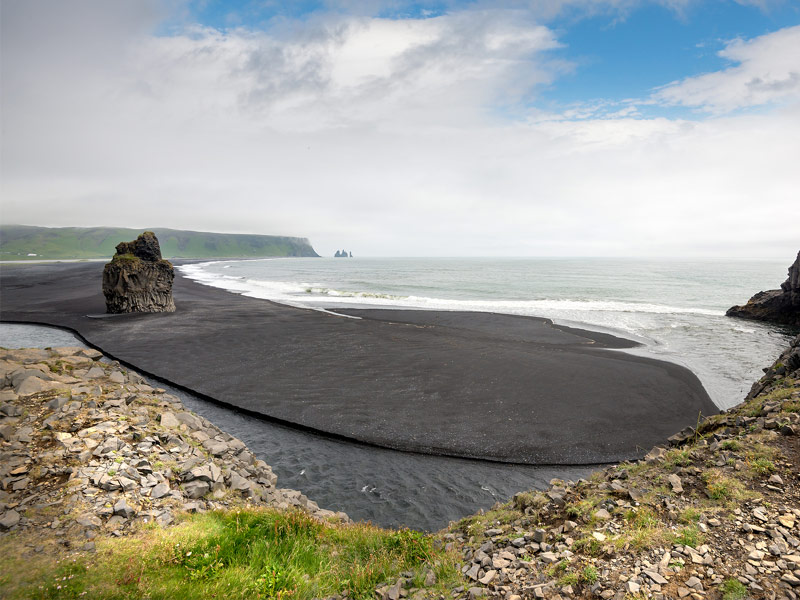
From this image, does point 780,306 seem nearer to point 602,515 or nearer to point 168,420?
point 602,515

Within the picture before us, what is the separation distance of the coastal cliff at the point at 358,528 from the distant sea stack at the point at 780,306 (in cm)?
3997

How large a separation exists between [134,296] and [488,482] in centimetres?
3642

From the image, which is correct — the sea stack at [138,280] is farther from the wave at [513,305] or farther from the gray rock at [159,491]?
the gray rock at [159,491]

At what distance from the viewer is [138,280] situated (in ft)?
115

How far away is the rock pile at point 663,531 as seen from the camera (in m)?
4.78

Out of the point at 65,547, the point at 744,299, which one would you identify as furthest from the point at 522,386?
the point at 744,299

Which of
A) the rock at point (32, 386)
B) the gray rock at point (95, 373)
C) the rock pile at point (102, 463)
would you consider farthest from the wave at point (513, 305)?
the rock pile at point (102, 463)

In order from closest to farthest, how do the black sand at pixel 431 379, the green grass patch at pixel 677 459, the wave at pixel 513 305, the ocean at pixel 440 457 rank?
the green grass patch at pixel 677 459, the ocean at pixel 440 457, the black sand at pixel 431 379, the wave at pixel 513 305

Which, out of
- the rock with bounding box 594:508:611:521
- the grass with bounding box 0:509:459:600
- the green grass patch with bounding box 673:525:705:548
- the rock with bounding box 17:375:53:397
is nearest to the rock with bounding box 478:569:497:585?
the grass with bounding box 0:509:459:600

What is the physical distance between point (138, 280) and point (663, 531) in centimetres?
4094

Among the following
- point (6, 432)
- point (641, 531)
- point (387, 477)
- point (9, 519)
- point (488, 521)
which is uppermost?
point (6, 432)

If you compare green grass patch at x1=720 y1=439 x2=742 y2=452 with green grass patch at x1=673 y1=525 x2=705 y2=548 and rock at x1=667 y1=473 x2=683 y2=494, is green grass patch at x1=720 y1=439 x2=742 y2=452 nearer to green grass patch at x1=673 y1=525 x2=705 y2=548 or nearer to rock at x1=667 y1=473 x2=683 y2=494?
rock at x1=667 y1=473 x2=683 y2=494

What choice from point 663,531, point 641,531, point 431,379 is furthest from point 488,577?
point 431,379

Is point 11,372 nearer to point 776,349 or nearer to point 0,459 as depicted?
point 0,459
